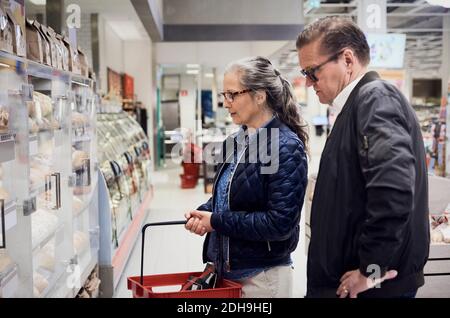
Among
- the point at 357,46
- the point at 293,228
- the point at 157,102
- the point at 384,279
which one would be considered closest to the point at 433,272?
the point at 293,228

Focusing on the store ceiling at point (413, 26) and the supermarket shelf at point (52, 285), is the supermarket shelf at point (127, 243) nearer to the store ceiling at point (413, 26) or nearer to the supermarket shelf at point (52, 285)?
the supermarket shelf at point (52, 285)

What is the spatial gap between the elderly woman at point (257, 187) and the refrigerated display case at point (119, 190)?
6.80 ft

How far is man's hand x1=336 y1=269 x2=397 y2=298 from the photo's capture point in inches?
56.7

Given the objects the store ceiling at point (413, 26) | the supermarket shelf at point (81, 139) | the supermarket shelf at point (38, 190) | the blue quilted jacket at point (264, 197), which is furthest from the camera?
the store ceiling at point (413, 26)

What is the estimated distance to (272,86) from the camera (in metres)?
1.95

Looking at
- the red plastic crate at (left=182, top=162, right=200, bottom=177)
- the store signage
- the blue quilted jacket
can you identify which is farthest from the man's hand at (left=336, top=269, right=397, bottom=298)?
the red plastic crate at (left=182, top=162, right=200, bottom=177)

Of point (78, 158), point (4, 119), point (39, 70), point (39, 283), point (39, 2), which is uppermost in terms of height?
point (39, 2)

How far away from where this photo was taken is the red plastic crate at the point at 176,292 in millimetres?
1623

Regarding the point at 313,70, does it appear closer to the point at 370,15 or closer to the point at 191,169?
the point at 370,15

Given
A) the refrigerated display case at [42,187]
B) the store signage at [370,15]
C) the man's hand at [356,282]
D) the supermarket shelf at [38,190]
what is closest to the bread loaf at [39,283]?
the refrigerated display case at [42,187]

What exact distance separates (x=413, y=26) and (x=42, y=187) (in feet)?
40.3

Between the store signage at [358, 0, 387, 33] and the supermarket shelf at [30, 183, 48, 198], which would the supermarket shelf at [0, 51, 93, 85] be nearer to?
the supermarket shelf at [30, 183, 48, 198]

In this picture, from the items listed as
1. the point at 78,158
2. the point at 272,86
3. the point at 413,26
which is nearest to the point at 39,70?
the point at 78,158
